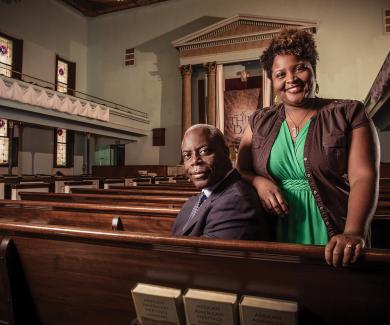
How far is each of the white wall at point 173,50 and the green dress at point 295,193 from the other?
11.7m

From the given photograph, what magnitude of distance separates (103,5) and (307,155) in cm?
1621

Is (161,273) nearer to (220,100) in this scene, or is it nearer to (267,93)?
(267,93)

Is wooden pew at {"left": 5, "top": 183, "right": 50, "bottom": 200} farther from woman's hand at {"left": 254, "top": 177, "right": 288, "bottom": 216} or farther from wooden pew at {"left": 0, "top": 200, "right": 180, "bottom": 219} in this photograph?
woman's hand at {"left": 254, "top": 177, "right": 288, "bottom": 216}

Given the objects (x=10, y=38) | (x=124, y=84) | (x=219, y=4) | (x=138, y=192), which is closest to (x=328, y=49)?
(x=219, y=4)

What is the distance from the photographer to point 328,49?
12047 millimetres

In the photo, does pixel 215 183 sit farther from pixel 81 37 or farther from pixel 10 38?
pixel 81 37

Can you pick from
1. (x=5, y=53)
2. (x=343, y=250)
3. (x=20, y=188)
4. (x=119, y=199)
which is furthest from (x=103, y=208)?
(x=5, y=53)

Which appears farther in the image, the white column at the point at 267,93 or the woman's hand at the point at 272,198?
the white column at the point at 267,93

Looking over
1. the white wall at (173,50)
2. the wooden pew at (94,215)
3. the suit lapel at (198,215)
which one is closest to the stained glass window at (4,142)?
the white wall at (173,50)

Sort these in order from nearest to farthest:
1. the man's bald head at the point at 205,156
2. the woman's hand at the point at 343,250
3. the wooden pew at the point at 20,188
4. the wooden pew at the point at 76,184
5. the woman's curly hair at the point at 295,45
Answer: the woman's hand at the point at 343,250 < the woman's curly hair at the point at 295,45 < the man's bald head at the point at 205,156 < the wooden pew at the point at 20,188 < the wooden pew at the point at 76,184

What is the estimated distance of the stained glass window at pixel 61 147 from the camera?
13797 mm

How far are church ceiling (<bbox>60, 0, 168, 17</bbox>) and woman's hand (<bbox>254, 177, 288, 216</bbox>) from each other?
50.5ft

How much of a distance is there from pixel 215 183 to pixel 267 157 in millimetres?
264

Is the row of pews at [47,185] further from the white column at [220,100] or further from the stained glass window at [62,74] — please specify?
the stained glass window at [62,74]
